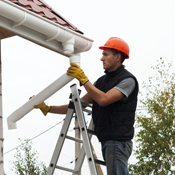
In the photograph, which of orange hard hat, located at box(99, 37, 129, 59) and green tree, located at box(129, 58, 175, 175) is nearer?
orange hard hat, located at box(99, 37, 129, 59)

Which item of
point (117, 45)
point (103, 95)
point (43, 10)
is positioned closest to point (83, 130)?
point (103, 95)

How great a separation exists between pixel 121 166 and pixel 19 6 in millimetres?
1784

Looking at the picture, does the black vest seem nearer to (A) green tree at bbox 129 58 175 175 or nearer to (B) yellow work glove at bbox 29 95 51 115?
(B) yellow work glove at bbox 29 95 51 115

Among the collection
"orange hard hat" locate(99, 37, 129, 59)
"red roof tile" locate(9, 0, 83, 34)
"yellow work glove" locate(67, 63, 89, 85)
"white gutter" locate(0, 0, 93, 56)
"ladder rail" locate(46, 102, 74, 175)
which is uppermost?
"red roof tile" locate(9, 0, 83, 34)

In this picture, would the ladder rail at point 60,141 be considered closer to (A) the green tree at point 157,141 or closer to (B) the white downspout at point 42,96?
(B) the white downspout at point 42,96

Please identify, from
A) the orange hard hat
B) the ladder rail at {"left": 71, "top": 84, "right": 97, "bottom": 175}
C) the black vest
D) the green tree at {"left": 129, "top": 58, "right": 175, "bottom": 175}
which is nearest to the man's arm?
the black vest

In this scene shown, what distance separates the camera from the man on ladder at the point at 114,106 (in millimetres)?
4594

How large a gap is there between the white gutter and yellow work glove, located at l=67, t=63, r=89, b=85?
0.36 m

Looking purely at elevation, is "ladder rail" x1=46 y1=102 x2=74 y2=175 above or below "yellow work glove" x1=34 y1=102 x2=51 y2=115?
below

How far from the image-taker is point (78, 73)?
4.68 m

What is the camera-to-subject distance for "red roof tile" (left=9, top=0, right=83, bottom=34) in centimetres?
466

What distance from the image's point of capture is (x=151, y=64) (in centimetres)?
1358

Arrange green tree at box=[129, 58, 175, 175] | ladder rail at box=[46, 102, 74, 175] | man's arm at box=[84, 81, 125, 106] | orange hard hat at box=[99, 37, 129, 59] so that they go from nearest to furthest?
man's arm at box=[84, 81, 125, 106]
orange hard hat at box=[99, 37, 129, 59]
ladder rail at box=[46, 102, 74, 175]
green tree at box=[129, 58, 175, 175]

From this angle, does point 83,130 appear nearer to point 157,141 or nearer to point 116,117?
point 116,117
